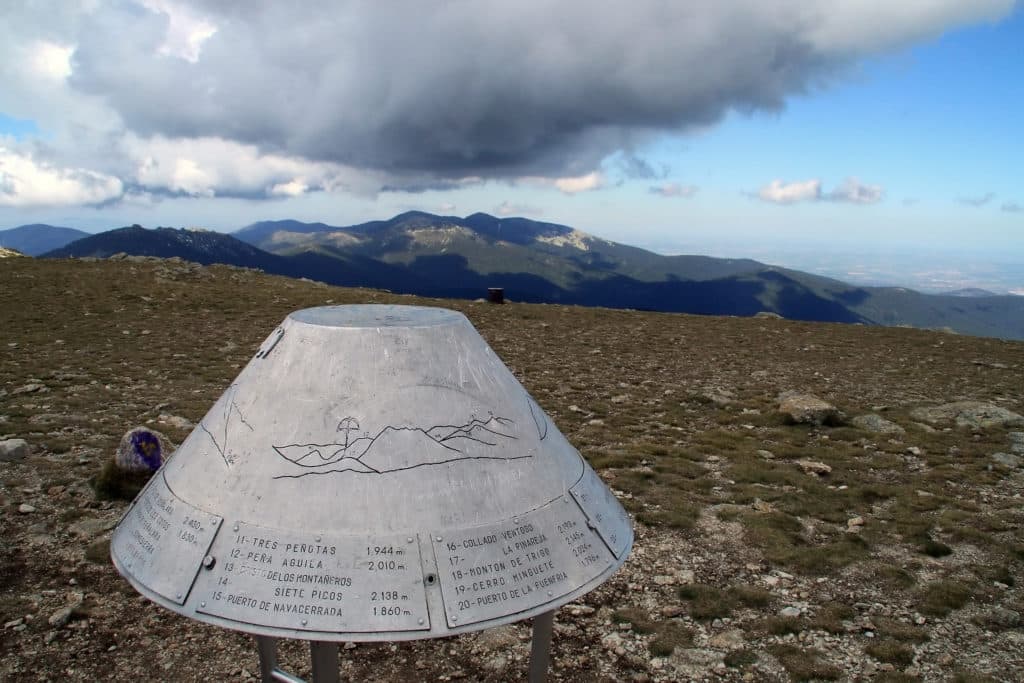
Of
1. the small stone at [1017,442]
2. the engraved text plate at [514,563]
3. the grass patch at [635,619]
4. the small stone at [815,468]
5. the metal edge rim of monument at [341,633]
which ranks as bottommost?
the grass patch at [635,619]

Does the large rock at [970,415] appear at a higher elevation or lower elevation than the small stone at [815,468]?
higher

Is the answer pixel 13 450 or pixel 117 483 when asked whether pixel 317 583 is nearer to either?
pixel 117 483

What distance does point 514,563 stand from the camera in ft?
12.2

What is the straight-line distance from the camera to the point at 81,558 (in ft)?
25.1

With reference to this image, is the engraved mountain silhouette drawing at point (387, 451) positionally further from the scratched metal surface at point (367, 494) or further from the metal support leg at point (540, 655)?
the metal support leg at point (540, 655)

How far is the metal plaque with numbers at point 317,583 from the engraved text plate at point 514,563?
0.63 ft

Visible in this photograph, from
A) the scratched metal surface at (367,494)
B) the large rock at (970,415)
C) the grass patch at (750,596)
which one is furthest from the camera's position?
the large rock at (970,415)

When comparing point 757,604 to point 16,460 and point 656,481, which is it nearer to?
point 656,481

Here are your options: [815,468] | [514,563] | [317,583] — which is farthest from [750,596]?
[317,583]

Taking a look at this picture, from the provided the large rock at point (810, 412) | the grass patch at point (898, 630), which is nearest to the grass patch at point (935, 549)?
the grass patch at point (898, 630)

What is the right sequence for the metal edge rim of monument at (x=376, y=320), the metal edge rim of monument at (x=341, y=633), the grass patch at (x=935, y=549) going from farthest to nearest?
the grass patch at (x=935, y=549), the metal edge rim of monument at (x=376, y=320), the metal edge rim of monument at (x=341, y=633)

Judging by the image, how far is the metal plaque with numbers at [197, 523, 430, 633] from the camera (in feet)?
10.9

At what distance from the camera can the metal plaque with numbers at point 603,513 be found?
14.3 feet

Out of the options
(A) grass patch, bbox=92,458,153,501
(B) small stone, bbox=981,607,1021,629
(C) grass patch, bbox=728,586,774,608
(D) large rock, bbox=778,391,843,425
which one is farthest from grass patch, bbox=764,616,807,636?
(A) grass patch, bbox=92,458,153,501
